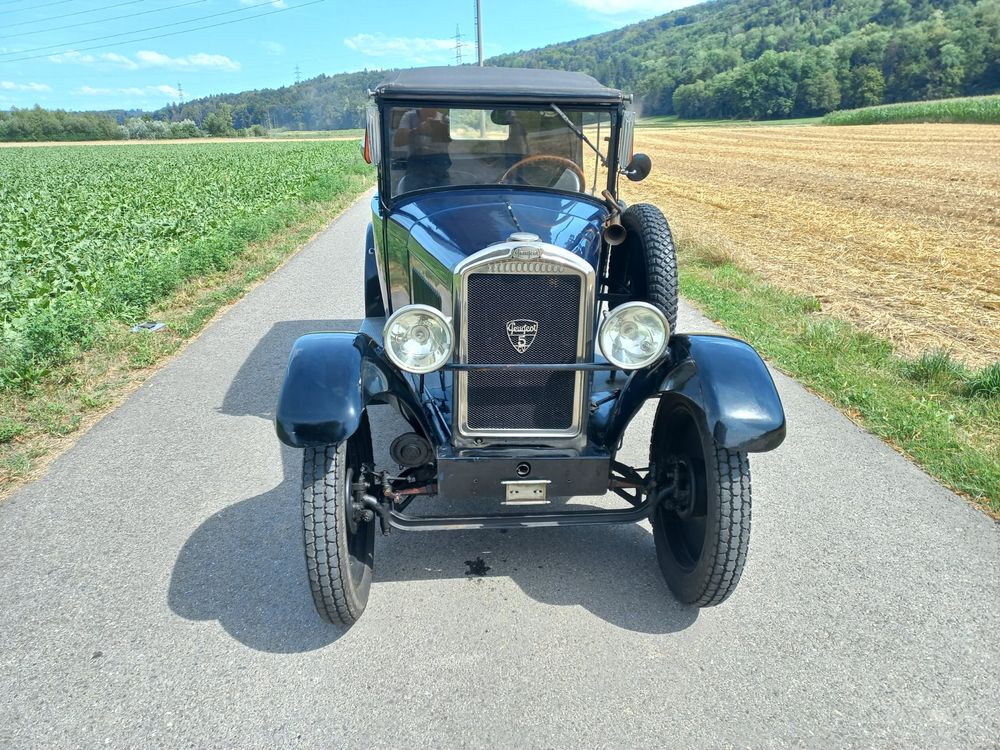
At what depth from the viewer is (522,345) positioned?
8.66 feet

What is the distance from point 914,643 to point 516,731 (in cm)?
151

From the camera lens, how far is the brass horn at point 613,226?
375 centimetres

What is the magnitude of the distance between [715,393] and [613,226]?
1748 mm

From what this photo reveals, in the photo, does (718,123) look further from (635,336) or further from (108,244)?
(635,336)

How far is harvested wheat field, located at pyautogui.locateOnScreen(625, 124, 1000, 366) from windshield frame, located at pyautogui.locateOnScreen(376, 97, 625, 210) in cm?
349

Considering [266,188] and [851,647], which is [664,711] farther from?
[266,188]

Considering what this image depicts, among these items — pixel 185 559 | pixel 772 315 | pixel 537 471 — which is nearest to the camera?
pixel 537 471

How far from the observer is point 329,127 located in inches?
3917

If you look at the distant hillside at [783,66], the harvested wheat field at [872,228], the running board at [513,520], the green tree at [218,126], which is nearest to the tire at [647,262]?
the distant hillside at [783,66]

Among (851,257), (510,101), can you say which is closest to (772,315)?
(851,257)

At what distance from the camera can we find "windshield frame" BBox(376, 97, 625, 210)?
11.7ft

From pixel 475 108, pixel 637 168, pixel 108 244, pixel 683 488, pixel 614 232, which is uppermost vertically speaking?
pixel 475 108

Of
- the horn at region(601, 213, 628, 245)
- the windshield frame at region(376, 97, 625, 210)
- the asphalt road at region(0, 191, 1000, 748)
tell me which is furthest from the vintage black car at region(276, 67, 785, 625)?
the horn at region(601, 213, 628, 245)

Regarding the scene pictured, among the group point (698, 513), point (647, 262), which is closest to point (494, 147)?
point (647, 262)
